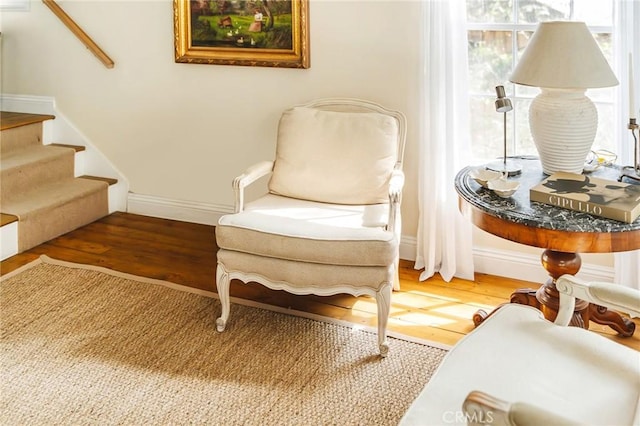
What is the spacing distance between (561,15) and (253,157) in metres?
1.73

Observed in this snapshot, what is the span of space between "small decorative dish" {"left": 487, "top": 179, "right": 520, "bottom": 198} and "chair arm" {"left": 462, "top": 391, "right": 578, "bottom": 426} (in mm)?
1174

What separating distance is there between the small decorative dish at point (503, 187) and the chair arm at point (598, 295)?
0.57 meters

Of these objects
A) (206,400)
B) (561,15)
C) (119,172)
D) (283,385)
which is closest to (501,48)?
(561,15)

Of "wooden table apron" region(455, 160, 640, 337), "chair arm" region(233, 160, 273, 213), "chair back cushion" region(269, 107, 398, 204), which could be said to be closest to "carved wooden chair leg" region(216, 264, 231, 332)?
"chair arm" region(233, 160, 273, 213)

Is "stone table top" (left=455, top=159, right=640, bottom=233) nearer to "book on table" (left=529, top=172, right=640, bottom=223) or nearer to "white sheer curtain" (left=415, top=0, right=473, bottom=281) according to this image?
"book on table" (left=529, top=172, right=640, bottom=223)

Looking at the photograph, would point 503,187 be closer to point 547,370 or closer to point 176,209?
point 547,370

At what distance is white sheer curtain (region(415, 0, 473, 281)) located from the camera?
9.43ft

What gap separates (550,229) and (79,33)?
3.08m

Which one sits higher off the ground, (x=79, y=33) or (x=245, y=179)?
(x=79, y=33)

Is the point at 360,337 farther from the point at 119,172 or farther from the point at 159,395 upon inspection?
the point at 119,172

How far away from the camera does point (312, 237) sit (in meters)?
2.33

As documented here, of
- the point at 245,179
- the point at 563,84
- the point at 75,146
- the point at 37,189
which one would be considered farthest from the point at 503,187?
the point at 75,146

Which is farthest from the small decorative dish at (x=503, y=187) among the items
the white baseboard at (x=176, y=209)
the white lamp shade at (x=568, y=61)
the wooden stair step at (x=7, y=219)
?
the wooden stair step at (x=7, y=219)

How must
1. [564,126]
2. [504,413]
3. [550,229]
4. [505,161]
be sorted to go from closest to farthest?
[504,413], [550,229], [564,126], [505,161]
